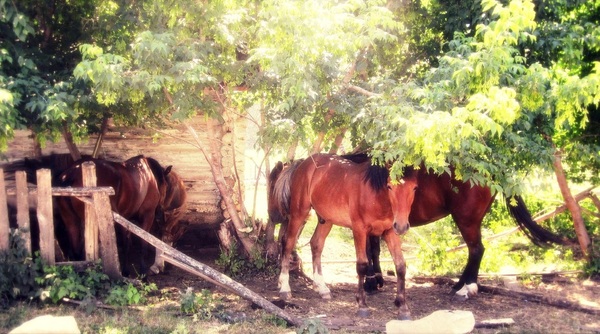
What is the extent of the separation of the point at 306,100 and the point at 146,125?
3.50 m

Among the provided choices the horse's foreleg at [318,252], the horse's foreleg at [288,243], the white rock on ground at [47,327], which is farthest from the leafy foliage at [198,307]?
the white rock on ground at [47,327]

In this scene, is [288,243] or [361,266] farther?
[288,243]

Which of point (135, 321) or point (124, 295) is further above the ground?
point (124, 295)

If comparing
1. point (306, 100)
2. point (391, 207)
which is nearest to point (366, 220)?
point (391, 207)

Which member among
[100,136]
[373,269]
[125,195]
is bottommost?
[373,269]

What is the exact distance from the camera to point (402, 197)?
6969mm

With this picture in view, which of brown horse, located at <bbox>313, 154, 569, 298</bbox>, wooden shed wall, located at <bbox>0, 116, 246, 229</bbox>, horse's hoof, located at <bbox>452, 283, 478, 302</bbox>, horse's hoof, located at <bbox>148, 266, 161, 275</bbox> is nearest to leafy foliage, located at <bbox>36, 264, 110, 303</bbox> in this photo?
horse's hoof, located at <bbox>148, 266, 161, 275</bbox>

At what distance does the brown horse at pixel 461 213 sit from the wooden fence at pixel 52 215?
3080 mm

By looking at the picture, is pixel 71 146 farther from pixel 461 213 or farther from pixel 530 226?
pixel 530 226

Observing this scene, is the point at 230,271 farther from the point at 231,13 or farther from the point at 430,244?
the point at 231,13

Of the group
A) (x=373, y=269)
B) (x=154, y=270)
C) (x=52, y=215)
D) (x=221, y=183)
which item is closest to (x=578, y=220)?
(x=373, y=269)

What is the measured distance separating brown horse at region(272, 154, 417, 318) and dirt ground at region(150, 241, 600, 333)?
33 cm

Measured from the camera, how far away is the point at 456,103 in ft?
20.9

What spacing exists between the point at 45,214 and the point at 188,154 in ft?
12.7
